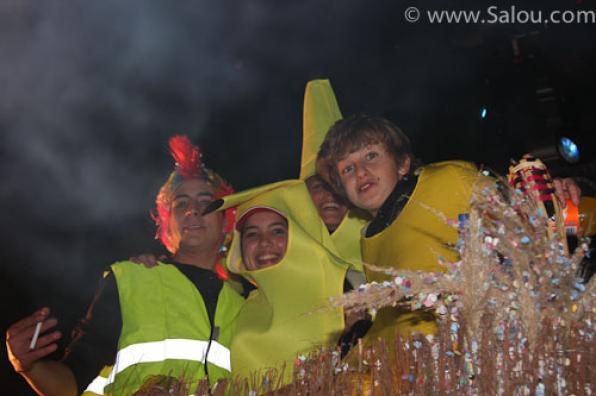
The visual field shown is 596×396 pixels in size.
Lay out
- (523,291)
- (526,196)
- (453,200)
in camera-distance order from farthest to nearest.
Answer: (453,200) < (526,196) < (523,291)

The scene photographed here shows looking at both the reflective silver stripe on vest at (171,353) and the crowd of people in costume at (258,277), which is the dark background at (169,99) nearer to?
the crowd of people in costume at (258,277)

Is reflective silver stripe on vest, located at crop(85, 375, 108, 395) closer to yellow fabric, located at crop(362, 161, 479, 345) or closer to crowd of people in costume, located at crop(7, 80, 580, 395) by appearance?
crowd of people in costume, located at crop(7, 80, 580, 395)

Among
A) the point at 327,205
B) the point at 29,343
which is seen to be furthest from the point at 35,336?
the point at 327,205

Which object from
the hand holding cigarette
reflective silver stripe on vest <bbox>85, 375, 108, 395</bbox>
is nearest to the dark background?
the hand holding cigarette

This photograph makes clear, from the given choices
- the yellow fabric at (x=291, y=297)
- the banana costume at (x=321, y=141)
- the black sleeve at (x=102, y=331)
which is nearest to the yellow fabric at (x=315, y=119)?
the banana costume at (x=321, y=141)

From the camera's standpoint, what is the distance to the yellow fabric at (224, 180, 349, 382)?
3.06m

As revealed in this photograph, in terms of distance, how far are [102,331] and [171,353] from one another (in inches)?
14.4

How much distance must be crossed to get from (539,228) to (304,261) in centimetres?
165

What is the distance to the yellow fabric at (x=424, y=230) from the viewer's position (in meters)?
2.68

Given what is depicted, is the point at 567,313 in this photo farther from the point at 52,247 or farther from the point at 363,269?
the point at 52,247

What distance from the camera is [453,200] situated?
275 centimetres

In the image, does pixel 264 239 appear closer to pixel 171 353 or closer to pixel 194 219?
pixel 194 219

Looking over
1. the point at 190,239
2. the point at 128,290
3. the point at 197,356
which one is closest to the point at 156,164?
the point at 190,239

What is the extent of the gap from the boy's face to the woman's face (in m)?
0.31
